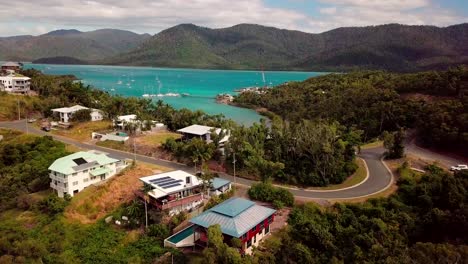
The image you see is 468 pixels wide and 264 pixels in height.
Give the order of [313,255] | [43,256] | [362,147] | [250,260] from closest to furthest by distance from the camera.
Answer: [250,260]
[313,255]
[43,256]
[362,147]

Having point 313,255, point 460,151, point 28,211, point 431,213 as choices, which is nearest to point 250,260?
point 313,255

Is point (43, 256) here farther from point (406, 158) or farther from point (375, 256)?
point (406, 158)

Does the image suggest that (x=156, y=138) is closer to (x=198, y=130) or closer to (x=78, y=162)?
(x=198, y=130)

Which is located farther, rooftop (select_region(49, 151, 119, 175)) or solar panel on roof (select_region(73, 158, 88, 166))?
solar panel on roof (select_region(73, 158, 88, 166))

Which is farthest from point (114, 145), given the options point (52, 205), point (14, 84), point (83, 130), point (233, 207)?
point (14, 84)

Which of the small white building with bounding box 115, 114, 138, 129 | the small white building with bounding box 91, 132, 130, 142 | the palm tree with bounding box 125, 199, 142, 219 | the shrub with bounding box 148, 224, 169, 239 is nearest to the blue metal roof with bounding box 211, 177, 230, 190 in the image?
the shrub with bounding box 148, 224, 169, 239

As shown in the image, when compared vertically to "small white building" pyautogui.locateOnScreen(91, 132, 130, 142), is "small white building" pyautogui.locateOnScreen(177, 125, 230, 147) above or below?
above

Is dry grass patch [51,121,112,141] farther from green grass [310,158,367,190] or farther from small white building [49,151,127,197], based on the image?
green grass [310,158,367,190]

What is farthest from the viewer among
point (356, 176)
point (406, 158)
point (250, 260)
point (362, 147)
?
point (362, 147)
